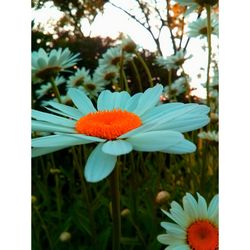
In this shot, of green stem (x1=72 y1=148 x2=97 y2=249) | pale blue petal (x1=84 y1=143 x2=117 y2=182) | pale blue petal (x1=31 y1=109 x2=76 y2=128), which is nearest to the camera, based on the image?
pale blue petal (x1=84 y1=143 x2=117 y2=182)

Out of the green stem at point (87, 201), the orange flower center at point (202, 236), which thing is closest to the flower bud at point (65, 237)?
the green stem at point (87, 201)

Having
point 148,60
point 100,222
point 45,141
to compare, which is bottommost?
point 100,222

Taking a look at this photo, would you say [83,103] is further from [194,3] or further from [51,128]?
[194,3]

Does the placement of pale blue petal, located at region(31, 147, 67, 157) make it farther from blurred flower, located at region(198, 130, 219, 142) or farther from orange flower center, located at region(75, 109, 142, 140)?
blurred flower, located at region(198, 130, 219, 142)

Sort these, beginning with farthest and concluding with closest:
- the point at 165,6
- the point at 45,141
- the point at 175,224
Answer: the point at 165,6 → the point at 175,224 → the point at 45,141

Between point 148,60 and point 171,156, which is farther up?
point 148,60

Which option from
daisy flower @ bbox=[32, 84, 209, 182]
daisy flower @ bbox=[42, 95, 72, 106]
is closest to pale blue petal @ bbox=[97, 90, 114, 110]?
daisy flower @ bbox=[32, 84, 209, 182]

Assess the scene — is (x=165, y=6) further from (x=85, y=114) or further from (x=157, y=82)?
(x=85, y=114)

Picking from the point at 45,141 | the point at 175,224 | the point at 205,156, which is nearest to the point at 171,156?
the point at 205,156

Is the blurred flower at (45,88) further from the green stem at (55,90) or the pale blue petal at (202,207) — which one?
the pale blue petal at (202,207)
